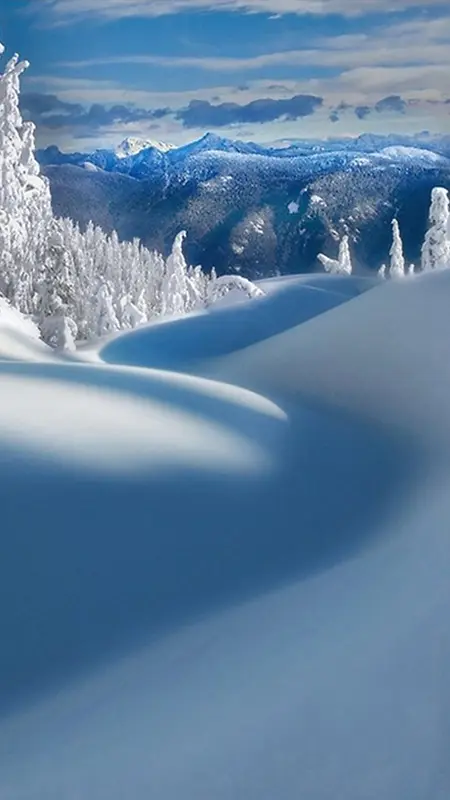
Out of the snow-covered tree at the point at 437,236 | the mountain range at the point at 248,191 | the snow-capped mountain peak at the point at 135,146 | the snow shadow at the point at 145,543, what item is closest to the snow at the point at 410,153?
the mountain range at the point at 248,191

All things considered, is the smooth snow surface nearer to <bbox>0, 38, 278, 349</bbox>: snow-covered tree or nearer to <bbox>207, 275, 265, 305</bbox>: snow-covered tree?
<bbox>0, 38, 278, 349</bbox>: snow-covered tree

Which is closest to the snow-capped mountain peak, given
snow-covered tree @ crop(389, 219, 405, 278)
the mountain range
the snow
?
the mountain range

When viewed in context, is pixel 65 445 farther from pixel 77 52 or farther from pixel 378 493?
pixel 77 52

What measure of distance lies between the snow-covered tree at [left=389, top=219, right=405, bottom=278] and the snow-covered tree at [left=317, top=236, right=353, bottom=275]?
176 millimetres

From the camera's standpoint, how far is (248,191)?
321cm

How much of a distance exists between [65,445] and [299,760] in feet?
3.11

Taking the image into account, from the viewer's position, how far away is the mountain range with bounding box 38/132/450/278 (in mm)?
3078

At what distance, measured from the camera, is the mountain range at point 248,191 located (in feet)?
10.1

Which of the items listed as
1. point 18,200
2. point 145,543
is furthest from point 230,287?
point 145,543

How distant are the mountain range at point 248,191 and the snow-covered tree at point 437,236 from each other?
8 centimetres

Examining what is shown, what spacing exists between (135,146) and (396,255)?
1.13 meters

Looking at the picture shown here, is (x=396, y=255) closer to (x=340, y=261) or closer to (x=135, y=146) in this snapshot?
(x=340, y=261)

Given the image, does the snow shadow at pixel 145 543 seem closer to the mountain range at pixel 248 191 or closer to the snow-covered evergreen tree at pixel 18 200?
the mountain range at pixel 248 191

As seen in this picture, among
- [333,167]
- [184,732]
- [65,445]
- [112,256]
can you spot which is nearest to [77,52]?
[112,256]
